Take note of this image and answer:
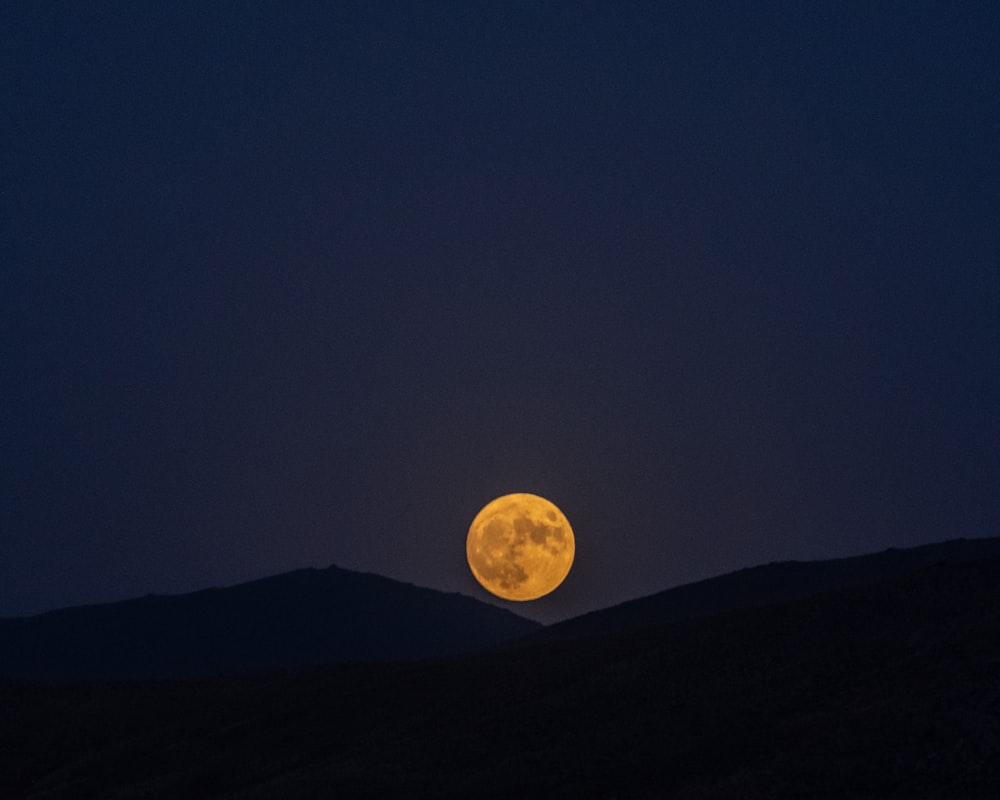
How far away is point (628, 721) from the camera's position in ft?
108

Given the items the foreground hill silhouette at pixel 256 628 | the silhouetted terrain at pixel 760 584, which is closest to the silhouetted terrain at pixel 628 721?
the silhouetted terrain at pixel 760 584

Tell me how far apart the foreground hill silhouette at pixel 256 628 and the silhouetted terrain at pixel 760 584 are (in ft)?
100

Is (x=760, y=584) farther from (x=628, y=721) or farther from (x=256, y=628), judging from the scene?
(x=256, y=628)

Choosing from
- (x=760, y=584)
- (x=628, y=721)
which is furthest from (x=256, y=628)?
(x=628, y=721)

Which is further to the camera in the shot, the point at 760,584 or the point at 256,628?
the point at 256,628

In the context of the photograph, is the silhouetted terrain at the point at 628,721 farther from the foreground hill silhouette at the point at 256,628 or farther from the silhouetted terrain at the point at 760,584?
the foreground hill silhouette at the point at 256,628

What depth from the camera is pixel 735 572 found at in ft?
237

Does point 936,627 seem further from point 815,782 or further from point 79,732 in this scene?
point 79,732

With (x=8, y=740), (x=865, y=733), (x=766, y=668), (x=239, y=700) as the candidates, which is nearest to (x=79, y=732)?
(x=8, y=740)

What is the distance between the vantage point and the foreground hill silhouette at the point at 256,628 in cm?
10381

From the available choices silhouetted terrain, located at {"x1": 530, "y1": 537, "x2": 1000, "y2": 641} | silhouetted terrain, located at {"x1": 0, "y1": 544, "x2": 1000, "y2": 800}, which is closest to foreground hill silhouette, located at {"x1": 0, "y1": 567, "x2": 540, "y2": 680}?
silhouetted terrain, located at {"x1": 530, "y1": 537, "x2": 1000, "y2": 641}

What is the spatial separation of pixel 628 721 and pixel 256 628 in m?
83.8

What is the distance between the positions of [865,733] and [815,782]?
3.00 m

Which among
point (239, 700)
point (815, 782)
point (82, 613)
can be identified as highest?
point (82, 613)
